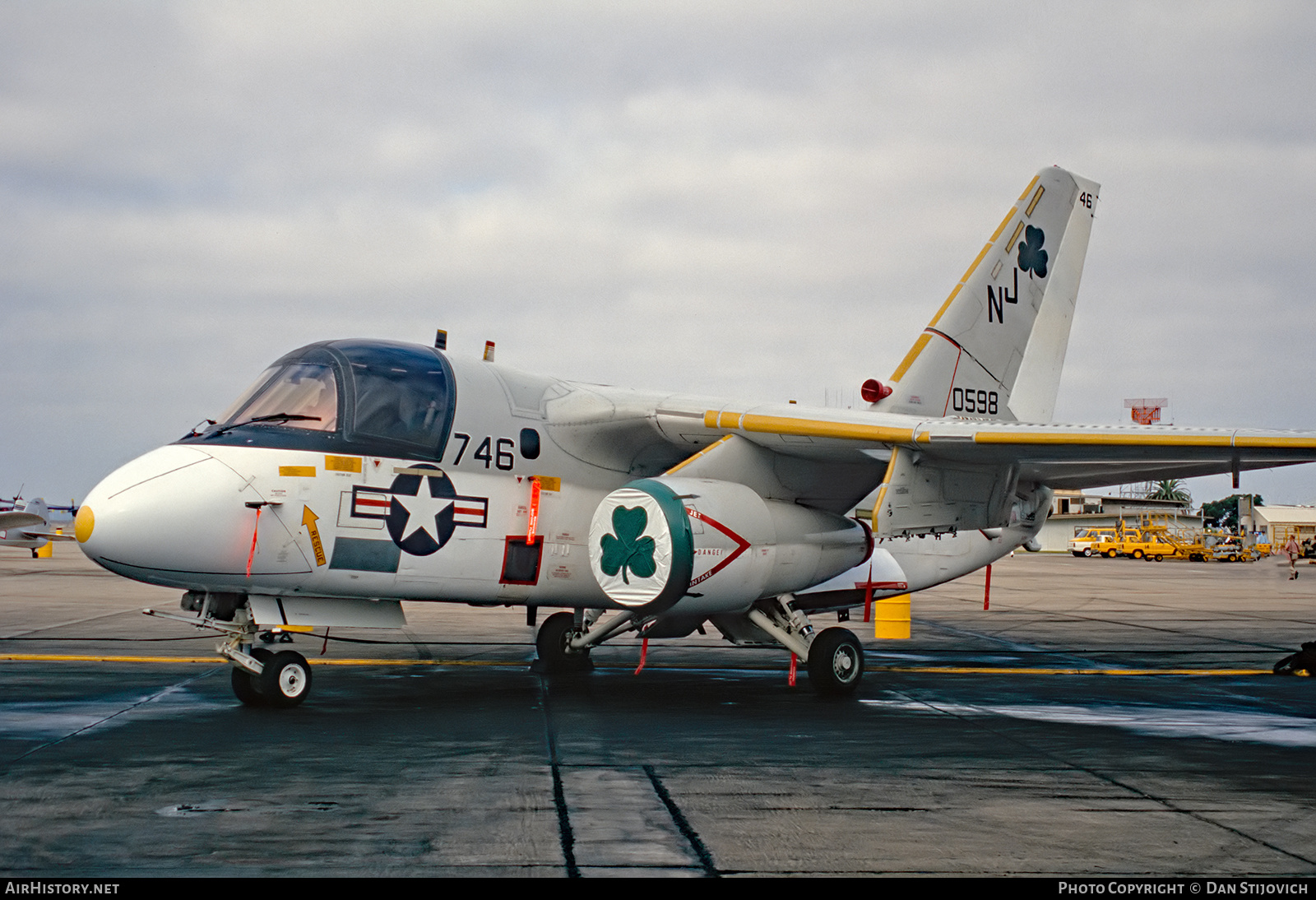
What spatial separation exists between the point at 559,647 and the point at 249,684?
442 cm

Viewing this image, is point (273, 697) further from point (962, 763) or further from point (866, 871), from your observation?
point (866, 871)

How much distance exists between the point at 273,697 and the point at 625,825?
16.8ft

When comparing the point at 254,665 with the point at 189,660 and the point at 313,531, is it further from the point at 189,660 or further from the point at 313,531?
the point at 189,660

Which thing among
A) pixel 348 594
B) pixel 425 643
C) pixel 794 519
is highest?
pixel 794 519

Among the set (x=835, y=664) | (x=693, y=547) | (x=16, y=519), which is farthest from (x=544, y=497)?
(x=16, y=519)

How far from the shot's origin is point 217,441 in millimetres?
10078

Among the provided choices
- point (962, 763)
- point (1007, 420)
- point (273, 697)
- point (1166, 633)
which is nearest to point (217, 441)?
point (273, 697)

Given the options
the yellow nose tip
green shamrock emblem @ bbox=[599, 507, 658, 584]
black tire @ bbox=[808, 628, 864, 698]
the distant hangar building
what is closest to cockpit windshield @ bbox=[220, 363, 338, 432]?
the yellow nose tip

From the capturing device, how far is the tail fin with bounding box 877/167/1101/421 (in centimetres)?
1441

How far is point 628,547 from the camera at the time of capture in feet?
35.2

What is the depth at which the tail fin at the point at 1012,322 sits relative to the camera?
14.4 meters

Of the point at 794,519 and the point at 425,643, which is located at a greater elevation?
the point at 794,519

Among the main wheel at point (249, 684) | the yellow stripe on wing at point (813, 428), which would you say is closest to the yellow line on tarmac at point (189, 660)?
the main wheel at point (249, 684)

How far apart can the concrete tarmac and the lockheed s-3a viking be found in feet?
3.24
